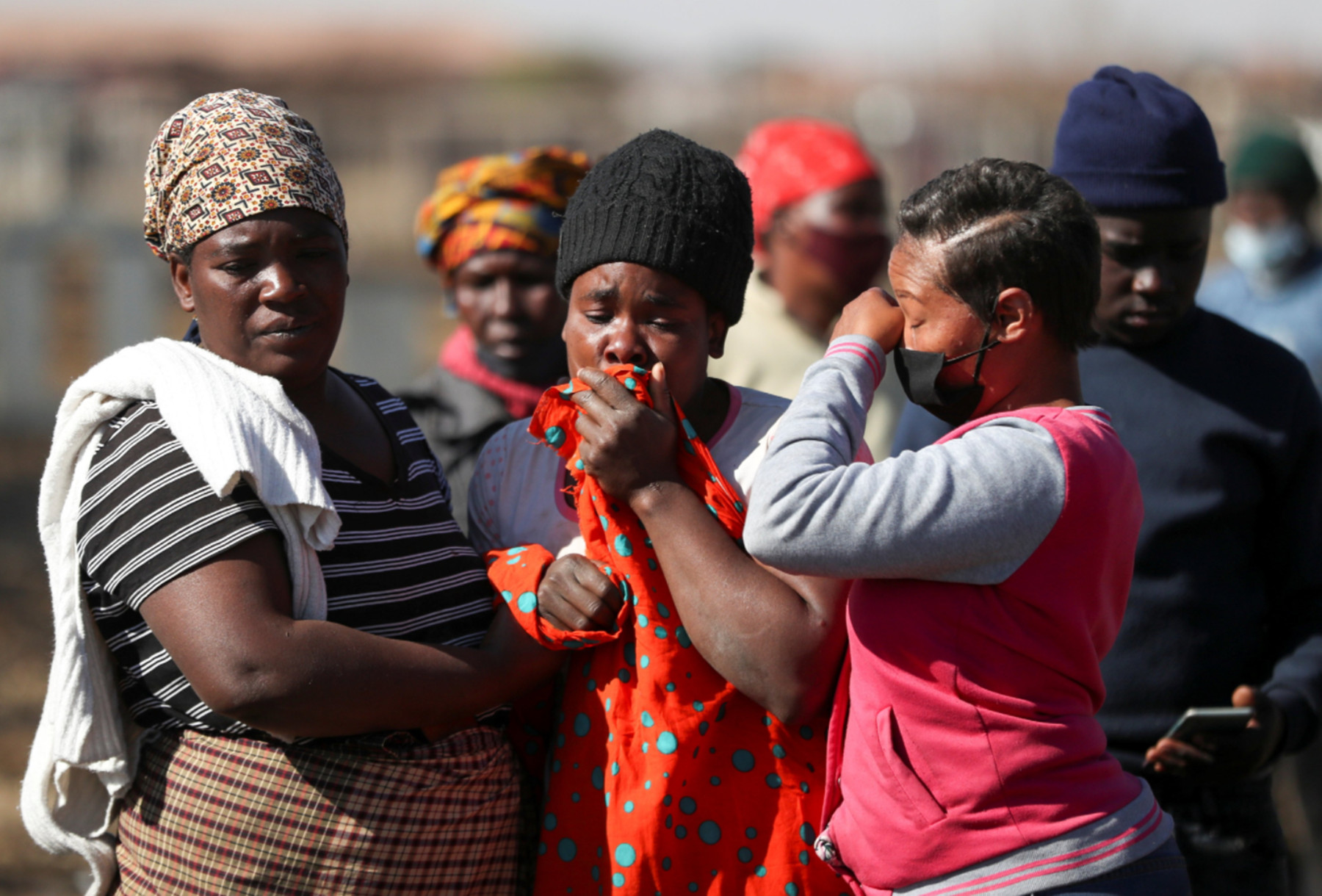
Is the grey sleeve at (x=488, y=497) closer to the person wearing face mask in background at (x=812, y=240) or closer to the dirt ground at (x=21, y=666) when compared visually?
the person wearing face mask in background at (x=812, y=240)

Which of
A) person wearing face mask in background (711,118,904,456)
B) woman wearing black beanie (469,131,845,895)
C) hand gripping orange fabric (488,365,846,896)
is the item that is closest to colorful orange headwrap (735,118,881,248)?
person wearing face mask in background (711,118,904,456)

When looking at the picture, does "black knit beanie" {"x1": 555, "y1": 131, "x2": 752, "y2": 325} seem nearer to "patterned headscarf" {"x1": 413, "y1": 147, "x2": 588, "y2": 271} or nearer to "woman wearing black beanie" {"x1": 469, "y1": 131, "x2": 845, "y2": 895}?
"woman wearing black beanie" {"x1": 469, "y1": 131, "x2": 845, "y2": 895}

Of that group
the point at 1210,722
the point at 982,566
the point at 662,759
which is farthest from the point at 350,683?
the point at 1210,722

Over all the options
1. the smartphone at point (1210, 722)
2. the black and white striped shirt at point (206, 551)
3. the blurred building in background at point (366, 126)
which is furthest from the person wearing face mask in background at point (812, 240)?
the blurred building in background at point (366, 126)

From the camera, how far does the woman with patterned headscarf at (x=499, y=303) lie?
164 inches

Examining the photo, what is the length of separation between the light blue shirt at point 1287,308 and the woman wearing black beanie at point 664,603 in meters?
4.62

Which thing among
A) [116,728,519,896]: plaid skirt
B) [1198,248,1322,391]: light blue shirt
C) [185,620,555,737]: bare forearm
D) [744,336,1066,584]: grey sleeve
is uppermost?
[744,336,1066,584]: grey sleeve

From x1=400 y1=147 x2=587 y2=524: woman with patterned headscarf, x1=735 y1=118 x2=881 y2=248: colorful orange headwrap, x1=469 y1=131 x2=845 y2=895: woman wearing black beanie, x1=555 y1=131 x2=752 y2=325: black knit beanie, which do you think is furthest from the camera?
x1=735 y1=118 x2=881 y2=248: colorful orange headwrap

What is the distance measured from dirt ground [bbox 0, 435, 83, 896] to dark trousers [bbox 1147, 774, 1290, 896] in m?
3.47

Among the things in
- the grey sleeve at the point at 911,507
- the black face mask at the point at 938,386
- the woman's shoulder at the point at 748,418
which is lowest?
the woman's shoulder at the point at 748,418

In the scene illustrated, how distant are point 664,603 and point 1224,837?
1.52 meters

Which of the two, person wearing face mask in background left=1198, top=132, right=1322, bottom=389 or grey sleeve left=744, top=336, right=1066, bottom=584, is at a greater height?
grey sleeve left=744, top=336, right=1066, bottom=584

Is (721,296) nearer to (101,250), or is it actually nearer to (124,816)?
(124,816)

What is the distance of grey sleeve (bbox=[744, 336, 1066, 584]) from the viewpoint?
2053 millimetres
